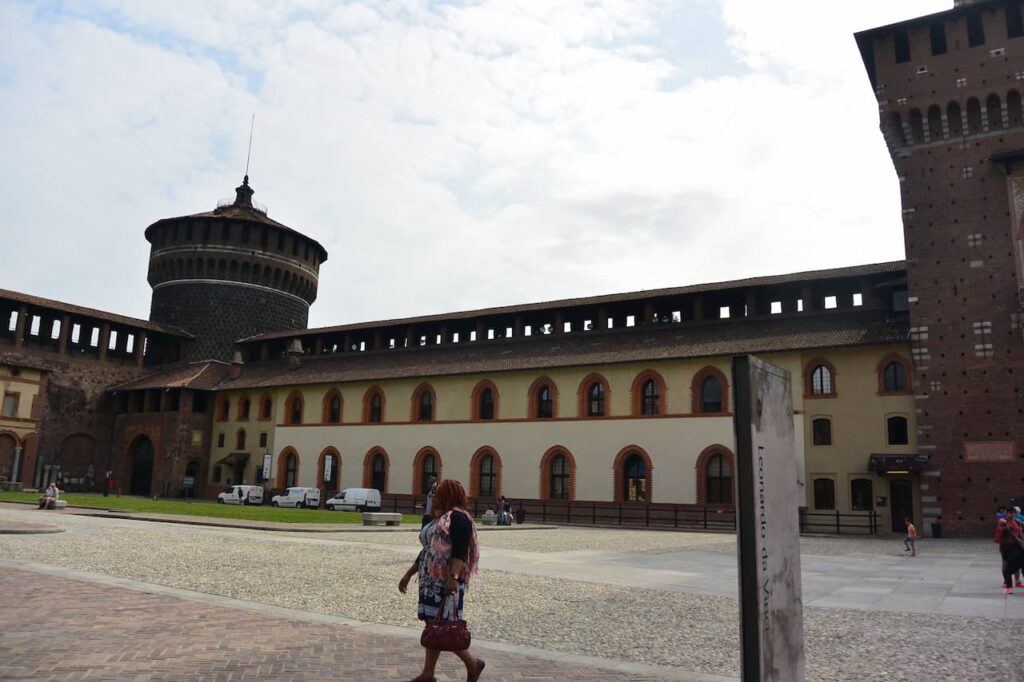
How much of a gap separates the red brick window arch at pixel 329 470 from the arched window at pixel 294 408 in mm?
3565

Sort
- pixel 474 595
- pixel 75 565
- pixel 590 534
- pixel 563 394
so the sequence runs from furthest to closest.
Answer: pixel 563 394
pixel 590 534
pixel 75 565
pixel 474 595

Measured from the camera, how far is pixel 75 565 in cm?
1255

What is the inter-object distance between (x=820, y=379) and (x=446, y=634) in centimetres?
3017

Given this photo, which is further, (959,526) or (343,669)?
(959,526)

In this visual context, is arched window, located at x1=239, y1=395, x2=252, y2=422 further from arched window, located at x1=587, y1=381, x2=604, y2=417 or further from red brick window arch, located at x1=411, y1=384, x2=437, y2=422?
arched window, located at x1=587, y1=381, x2=604, y2=417

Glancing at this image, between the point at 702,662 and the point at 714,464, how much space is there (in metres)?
27.4

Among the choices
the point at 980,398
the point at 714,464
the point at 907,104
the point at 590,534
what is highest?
the point at 907,104

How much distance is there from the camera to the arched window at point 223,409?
51.2 meters

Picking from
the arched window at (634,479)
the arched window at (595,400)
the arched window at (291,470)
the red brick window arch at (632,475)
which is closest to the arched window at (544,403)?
the arched window at (595,400)

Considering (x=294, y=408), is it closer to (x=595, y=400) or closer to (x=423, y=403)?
(x=423, y=403)

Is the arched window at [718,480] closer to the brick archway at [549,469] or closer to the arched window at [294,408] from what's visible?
the brick archway at [549,469]

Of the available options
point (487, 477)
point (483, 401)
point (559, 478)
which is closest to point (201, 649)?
point (559, 478)

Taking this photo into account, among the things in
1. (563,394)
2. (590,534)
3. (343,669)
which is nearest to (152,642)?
(343,669)

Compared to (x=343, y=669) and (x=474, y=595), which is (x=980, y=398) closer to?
(x=474, y=595)
